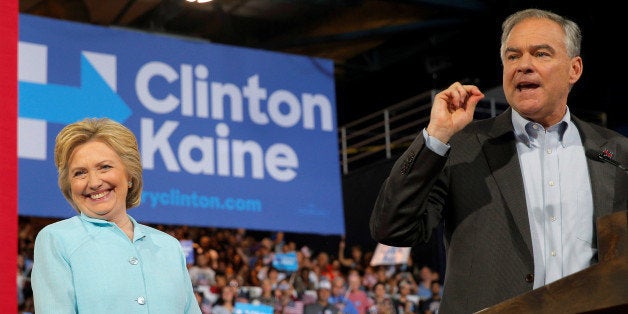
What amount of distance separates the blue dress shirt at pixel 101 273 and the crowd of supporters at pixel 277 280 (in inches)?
201

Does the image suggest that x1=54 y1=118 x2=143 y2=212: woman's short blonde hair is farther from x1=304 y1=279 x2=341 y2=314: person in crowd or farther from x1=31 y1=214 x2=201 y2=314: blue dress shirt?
x1=304 y1=279 x2=341 y2=314: person in crowd

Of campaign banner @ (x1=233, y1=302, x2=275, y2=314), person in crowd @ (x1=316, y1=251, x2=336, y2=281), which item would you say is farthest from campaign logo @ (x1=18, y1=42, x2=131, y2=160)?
person in crowd @ (x1=316, y1=251, x2=336, y2=281)

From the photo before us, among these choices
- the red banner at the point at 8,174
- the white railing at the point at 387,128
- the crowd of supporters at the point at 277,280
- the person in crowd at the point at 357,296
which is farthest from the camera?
the white railing at the point at 387,128

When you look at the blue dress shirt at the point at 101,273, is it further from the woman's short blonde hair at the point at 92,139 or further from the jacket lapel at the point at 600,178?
the jacket lapel at the point at 600,178

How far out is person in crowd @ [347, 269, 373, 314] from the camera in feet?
28.2

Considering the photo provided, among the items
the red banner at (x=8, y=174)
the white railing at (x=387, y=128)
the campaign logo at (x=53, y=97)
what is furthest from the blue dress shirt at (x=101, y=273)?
the white railing at (x=387, y=128)

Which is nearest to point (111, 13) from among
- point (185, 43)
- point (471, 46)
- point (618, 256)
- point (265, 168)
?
point (185, 43)

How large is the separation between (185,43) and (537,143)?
244 inches

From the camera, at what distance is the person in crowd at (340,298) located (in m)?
8.26

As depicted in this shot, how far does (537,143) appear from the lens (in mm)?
1977

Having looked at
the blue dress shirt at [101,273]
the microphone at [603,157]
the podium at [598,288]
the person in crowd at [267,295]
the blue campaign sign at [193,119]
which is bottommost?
the podium at [598,288]

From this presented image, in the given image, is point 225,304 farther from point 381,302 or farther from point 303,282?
point 381,302

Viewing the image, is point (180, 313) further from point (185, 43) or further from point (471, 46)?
point (471, 46)

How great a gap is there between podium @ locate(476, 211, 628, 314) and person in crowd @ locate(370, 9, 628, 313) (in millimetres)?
413
